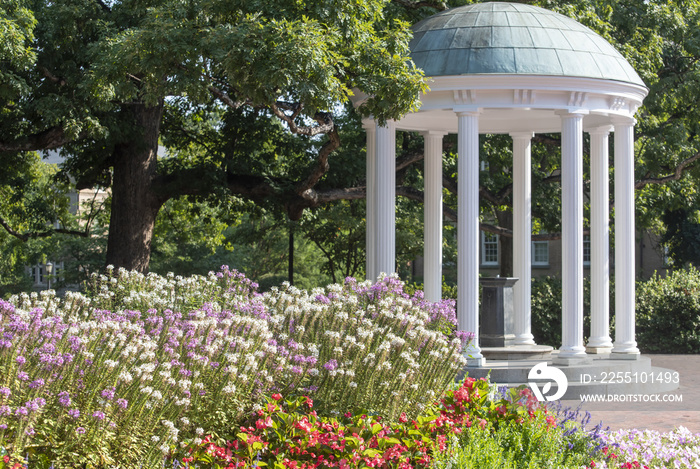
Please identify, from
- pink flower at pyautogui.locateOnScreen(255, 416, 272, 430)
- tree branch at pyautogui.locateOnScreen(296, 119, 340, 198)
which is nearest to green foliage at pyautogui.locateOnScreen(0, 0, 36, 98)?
tree branch at pyautogui.locateOnScreen(296, 119, 340, 198)

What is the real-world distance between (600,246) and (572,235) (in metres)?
2.16

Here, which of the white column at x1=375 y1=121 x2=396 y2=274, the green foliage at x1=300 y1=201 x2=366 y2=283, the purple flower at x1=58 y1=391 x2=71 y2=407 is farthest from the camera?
the green foliage at x1=300 y1=201 x2=366 y2=283

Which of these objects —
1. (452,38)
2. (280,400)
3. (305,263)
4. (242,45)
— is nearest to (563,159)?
(452,38)

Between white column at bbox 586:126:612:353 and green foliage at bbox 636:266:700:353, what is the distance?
862cm

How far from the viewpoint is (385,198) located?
1720 cm

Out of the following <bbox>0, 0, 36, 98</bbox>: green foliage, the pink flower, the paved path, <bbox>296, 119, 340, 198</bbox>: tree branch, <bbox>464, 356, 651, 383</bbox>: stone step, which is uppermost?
<bbox>0, 0, 36, 98</bbox>: green foliage

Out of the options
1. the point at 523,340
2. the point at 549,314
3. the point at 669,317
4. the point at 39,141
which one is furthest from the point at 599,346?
the point at 39,141

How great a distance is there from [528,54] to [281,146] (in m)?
9.93

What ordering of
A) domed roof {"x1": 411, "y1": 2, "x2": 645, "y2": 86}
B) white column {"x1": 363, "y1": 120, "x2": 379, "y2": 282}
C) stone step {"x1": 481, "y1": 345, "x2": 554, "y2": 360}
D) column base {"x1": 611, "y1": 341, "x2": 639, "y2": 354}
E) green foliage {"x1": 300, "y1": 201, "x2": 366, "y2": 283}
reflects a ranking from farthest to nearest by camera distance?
green foliage {"x1": 300, "y1": 201, "x2": 366, "y2": 283}, column base {"x1": 611, "y1": 341, "x2": 639, "y2": 354}, stone step {"x1": 481, "y1": 345, "x2": 554, "y2": 360}, white column {"x1": 363, "y1": 120, "x2": 379, "y2": 282}, domed roof {"x1": 411, "y1": 2, "x2": 645, "y2": 86}

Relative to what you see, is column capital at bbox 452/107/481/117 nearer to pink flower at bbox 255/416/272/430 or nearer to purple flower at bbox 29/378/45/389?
pink flower at bbox 255/416/272/430

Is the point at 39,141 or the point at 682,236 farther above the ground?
the point at 39,141

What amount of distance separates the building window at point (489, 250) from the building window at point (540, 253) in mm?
2864

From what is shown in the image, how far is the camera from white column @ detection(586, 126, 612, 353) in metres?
18.3

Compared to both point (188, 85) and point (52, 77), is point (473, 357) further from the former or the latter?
point (52, 77)
